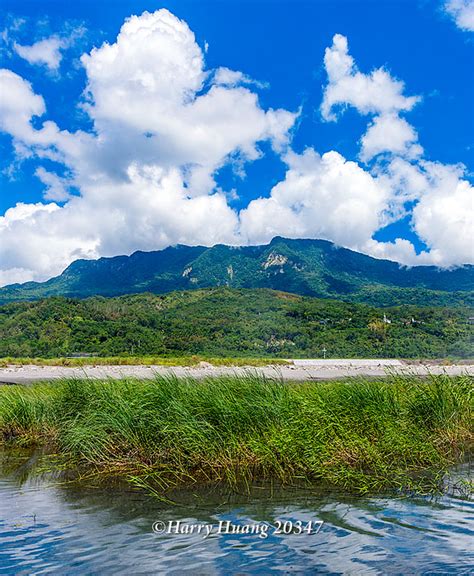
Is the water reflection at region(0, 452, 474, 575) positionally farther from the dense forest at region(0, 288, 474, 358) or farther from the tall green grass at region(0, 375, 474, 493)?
the dense forest at region(0, 288, 474, 358)

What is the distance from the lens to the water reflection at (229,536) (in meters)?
5.33

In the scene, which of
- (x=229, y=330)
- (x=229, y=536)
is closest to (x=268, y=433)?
(x=229, y=536)

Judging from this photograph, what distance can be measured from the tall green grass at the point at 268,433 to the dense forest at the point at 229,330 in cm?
6124

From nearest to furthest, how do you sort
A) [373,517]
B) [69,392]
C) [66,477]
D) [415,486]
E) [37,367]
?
1. [373,517]
2. [415,486]
3. [66,477]
4. [69,392]
5. [37,367]

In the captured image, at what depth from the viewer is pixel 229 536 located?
6.15 metres

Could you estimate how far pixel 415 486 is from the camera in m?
7.84

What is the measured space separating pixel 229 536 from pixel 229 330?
8091 cm

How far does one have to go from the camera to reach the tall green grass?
8.78 metres

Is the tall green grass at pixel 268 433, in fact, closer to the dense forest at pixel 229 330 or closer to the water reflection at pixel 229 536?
the water reflection at pixel 229 536

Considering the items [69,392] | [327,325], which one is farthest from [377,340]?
[69,392]

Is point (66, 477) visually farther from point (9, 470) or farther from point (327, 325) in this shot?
point (327, 325)

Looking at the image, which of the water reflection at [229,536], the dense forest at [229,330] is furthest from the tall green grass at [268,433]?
the dense forest at [229,330]

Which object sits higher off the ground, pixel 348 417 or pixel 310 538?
pixel 348 417

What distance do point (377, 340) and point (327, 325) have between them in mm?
10492
